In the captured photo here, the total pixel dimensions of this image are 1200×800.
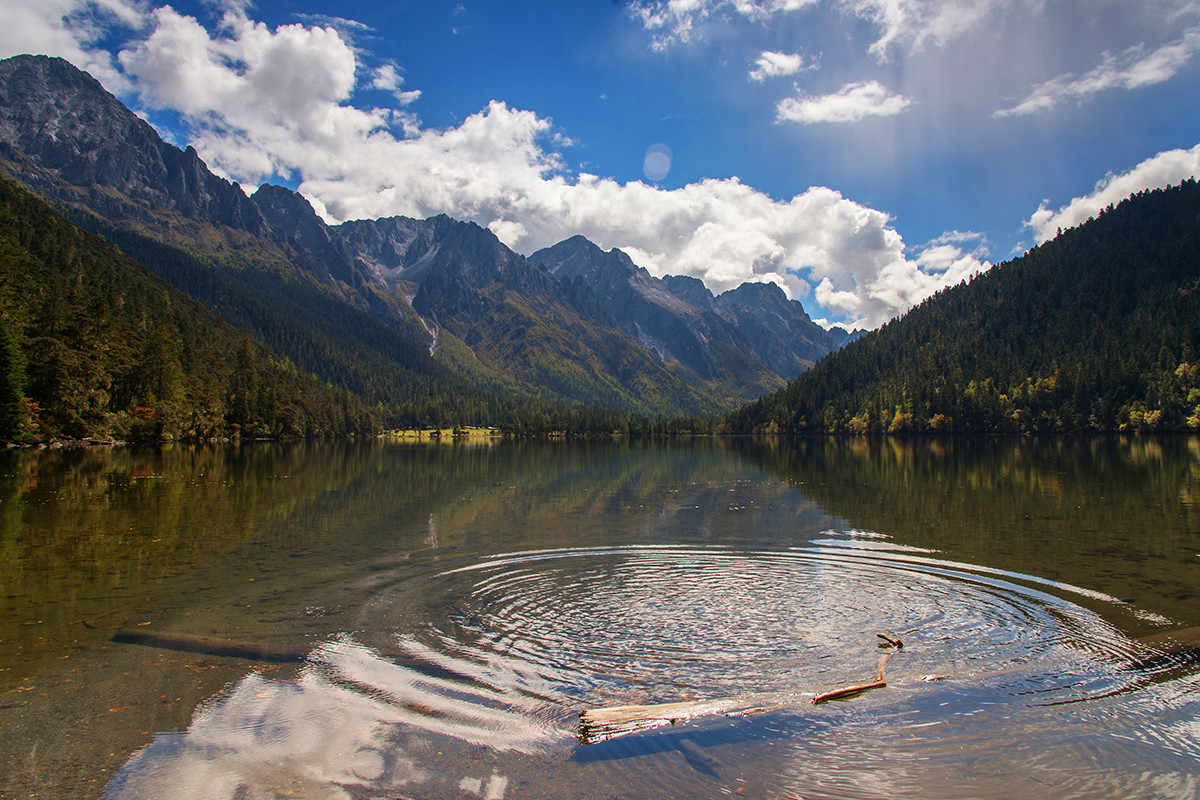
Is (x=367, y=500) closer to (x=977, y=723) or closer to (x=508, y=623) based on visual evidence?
(x=508, y=623)

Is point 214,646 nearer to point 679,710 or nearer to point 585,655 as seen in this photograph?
point 585,655

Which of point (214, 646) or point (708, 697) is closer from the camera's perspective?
point (708, 697)

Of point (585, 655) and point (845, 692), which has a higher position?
point (845, 692)

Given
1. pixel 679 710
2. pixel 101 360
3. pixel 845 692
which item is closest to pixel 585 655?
pixel 679 710

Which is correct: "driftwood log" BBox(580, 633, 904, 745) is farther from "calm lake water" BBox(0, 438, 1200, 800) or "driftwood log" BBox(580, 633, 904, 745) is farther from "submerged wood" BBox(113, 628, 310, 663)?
"submerged wood" BBox(113, 628, 310, 663)

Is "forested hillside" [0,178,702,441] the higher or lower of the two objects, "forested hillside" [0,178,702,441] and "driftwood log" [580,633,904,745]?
the higher

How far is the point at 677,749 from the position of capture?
33.0 feet

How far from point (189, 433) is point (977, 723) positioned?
15332 centimetres

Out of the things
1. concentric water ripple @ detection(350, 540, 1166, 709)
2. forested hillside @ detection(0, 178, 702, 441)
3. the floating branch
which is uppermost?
forested hillside @ detection(0, 178, 702, 441)

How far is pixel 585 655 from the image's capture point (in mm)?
14773

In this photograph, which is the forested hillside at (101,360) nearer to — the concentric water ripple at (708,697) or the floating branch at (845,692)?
the concentric water ripple at (708,697)

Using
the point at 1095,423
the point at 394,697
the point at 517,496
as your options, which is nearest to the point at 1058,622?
the point at 394,697

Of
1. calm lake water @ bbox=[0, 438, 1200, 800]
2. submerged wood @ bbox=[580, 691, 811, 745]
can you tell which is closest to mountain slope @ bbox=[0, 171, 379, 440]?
calm lake water @ bbox=[0, 438, 1200, 800]

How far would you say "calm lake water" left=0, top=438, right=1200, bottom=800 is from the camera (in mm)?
9516
